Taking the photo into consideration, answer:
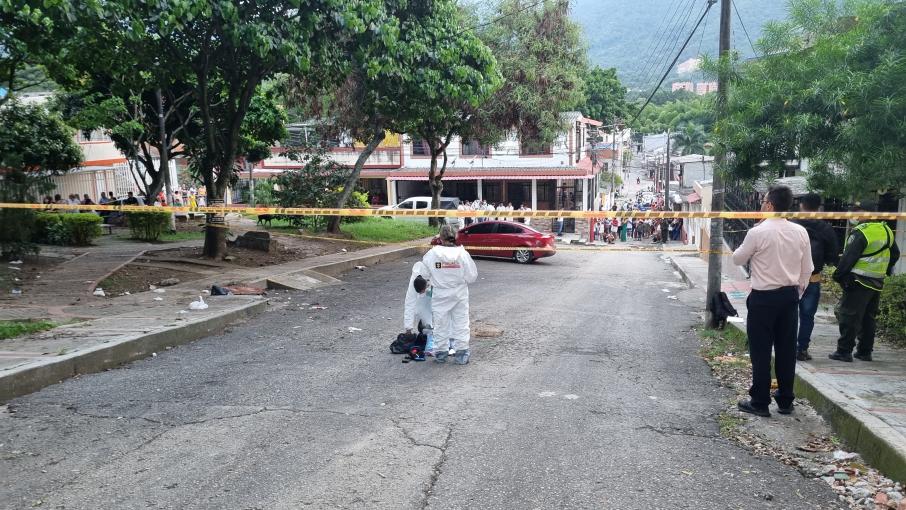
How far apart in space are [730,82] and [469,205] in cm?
2993

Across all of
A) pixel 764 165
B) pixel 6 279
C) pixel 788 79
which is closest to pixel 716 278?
pixel 764 165

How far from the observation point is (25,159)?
66.3 feet


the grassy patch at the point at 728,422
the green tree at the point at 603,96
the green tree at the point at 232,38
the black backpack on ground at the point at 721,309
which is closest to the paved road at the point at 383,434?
the grassy patch at the point at 728,422

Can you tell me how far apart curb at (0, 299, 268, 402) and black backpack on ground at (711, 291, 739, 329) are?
7370 millimetres

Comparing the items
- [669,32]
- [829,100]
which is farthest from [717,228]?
[669,32]

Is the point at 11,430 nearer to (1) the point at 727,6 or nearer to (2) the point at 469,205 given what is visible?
(1) the point at 727,6

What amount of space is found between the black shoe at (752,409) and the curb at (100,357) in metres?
6.30

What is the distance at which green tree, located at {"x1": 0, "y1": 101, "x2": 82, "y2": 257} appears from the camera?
13.1 meters

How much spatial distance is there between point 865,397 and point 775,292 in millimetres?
1273

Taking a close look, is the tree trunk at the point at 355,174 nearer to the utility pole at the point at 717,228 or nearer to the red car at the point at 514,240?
the red car at the point at 514,240

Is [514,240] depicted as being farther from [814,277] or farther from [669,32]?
[814,277]

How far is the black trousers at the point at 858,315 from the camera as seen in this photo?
275 inches

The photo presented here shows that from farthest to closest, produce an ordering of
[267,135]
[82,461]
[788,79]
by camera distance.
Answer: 1. [267,135]
2. [788,79]
3. [82,461]

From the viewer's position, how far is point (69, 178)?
97.5 feet
